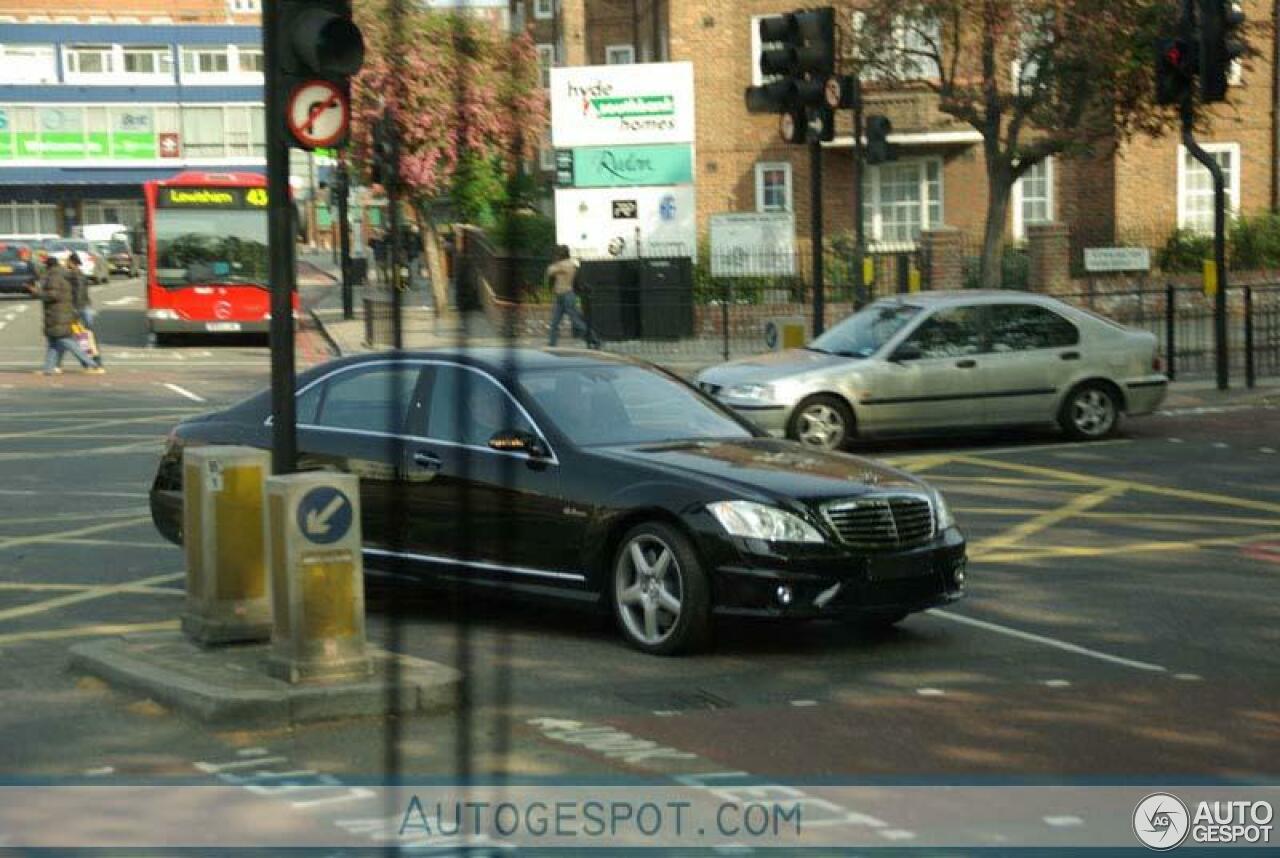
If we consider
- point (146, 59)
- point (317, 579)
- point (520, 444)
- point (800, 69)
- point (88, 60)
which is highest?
point (146, 59)

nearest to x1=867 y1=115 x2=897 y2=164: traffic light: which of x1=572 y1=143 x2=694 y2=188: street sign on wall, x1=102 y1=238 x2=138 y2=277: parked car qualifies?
x1=572 y1=143 x2=694 y2=188: street sign on wall

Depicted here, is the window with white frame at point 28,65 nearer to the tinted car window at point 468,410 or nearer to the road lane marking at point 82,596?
the road lane marking at point 82,596

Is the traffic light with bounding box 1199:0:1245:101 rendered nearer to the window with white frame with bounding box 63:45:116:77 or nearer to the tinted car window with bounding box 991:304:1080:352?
the tinted car window with bounding box 991:304:1080:352

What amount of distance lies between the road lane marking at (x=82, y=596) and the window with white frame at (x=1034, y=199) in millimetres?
32118

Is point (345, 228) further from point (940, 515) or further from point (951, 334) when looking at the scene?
point (940, 515)

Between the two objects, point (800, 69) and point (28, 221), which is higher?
point (28, 221)

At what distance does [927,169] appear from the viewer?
42.8 meters

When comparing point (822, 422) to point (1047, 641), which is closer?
point (1047, 641)

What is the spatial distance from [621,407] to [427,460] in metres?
1.05

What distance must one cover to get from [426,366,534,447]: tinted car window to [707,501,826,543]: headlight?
1.34 metres

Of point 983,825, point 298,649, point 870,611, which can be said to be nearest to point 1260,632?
point 870,611

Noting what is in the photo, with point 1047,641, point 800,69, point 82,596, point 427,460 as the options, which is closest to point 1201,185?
point 800,69

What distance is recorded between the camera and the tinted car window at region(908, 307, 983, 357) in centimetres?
1886

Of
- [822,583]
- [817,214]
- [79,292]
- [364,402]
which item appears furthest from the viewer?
[79,292]
